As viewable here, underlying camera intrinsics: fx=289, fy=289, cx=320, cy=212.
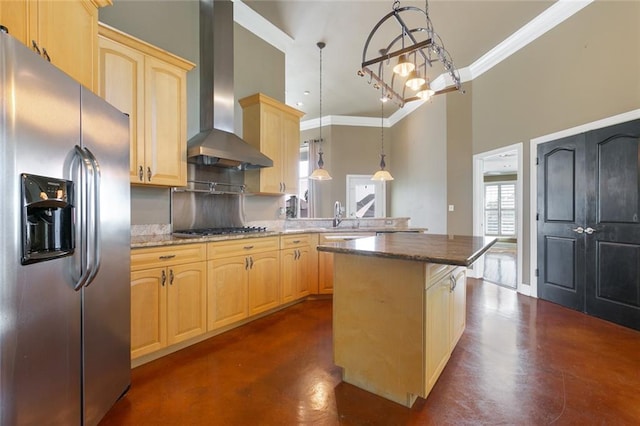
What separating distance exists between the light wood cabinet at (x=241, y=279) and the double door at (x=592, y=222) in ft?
11.3

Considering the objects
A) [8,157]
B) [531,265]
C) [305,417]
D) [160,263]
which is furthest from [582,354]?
[8,157]

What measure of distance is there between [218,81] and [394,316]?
9.55 feet

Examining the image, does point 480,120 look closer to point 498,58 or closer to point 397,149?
point 498,58

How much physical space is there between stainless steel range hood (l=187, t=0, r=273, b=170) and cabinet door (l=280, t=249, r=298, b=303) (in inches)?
41.7

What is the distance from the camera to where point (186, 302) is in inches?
93.0

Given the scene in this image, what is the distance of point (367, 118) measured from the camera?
755 centimetres

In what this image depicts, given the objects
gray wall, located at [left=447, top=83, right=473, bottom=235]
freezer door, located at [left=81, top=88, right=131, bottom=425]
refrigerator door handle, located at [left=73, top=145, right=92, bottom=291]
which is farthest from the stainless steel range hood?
gray wall, located at [left=447, top=83, right=473, bottom=235]

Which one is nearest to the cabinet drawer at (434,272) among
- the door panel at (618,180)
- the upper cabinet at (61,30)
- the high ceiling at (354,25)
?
the upper cabinet at (61,30)

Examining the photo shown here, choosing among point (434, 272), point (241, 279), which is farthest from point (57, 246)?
point (434, 272)

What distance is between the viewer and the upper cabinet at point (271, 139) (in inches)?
138

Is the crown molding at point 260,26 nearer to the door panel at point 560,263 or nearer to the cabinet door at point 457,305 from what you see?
the cabinet door at point 457,305

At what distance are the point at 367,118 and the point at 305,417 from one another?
7080 mm

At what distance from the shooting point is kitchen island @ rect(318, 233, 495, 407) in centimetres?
162

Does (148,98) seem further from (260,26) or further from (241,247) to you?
(260,26)
